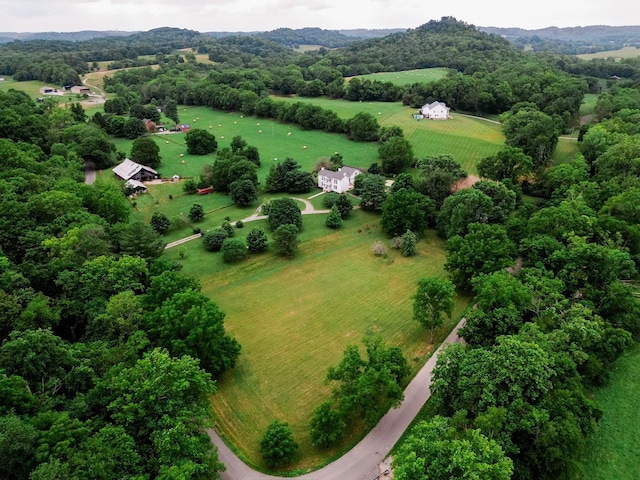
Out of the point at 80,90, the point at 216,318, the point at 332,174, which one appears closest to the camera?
the point at 216,318

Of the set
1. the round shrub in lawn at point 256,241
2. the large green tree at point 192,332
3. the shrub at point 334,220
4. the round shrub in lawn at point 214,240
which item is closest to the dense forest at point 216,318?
the large green tree at point 192,332

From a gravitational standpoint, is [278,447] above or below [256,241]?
above

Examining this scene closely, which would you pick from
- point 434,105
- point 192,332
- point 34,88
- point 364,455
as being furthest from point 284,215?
point 34,88

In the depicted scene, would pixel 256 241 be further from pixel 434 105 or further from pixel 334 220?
pixel 434 105

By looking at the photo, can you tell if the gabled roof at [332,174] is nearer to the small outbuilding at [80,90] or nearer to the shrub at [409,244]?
the shrub at [409,244]

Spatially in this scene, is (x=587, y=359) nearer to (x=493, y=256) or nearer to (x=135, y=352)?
(x=493, y=256)

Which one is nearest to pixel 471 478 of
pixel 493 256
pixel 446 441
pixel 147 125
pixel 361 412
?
pixel 446 441

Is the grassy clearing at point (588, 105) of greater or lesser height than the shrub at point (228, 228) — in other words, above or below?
above
